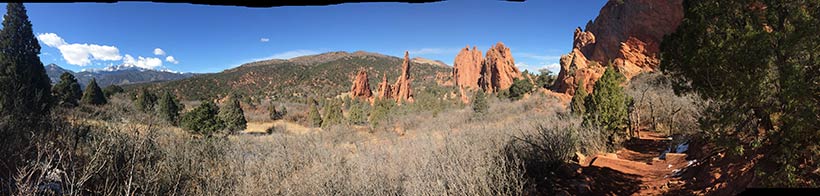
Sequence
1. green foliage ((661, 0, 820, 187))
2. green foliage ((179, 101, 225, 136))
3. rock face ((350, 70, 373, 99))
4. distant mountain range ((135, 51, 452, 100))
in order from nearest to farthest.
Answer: green foliage ((661, 0, 820, 187)) → green foliage ((179, 101, 225, 136)) → rock face ((350, 70, 373, 99)) → distant mountain range ((135, 51, 452, 100))

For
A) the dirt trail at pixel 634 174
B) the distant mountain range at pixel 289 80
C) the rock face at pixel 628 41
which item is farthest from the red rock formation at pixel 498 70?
the dirt trail at pixel 634 174

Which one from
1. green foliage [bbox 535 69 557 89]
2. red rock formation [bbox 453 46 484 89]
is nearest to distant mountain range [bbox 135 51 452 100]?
red rock formation [bbox 453 46 484 89]

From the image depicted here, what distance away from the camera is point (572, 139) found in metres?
9.67

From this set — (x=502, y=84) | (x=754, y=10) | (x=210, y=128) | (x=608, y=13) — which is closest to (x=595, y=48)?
(x=608, y=13)

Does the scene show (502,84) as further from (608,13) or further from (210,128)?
(210,128)

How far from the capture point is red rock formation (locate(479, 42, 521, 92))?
59125mm

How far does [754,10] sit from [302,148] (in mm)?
14621

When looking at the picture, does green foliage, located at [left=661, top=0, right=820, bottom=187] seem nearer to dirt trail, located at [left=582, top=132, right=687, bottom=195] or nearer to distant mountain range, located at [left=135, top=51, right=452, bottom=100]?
dirt trail, located at [left=582, top=132, right=687, bottom=195]

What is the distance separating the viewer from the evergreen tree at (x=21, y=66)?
16.8 metres

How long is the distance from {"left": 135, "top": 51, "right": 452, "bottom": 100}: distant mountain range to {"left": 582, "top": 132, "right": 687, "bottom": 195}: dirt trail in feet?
212

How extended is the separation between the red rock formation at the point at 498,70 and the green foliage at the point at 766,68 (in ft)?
180

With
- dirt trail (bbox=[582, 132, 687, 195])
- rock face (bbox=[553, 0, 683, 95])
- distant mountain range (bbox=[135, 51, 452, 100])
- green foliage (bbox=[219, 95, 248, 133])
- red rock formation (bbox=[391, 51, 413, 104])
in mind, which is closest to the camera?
dirt trail (bbox=[582, 132, 687, 195])

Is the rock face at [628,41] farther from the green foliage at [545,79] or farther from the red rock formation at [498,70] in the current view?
the red rock formation at [498,70]

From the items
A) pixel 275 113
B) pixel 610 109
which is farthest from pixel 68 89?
pixel 610 109
